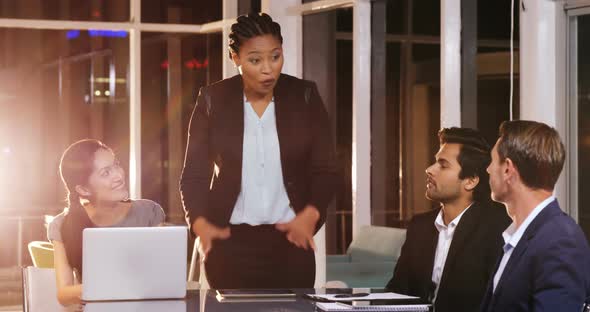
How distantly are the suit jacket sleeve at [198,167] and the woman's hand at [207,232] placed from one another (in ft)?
0.12

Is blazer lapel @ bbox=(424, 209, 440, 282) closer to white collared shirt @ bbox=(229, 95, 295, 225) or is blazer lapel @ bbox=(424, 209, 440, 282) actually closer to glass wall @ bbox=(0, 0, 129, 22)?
white collared shirt @ bbox=(229, 95, 295, 225)

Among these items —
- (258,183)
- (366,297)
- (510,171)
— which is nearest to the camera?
(510,171)

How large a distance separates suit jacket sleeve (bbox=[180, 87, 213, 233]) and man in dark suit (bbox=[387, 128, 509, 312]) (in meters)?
0.75

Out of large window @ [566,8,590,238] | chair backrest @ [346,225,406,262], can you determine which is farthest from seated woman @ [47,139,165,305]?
chair backrest @ [346,225,406,262]

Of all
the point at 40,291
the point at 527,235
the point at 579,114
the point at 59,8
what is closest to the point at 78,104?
the point at 59,8

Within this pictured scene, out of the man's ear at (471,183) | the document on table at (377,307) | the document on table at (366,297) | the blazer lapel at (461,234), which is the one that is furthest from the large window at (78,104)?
the document on table at (377,307)

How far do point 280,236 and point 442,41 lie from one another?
9.44ft

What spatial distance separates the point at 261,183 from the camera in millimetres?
3627

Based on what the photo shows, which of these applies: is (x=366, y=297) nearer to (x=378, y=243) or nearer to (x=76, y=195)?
(x=76, y=195)

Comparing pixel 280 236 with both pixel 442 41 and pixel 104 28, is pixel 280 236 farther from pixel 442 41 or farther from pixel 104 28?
pixel 104 28

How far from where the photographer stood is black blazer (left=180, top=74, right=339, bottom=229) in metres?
3.63

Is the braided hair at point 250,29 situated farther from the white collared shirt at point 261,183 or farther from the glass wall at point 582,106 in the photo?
the glass wall at point 582,106

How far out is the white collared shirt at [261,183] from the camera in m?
3.62

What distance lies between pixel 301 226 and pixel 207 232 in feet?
1.10
